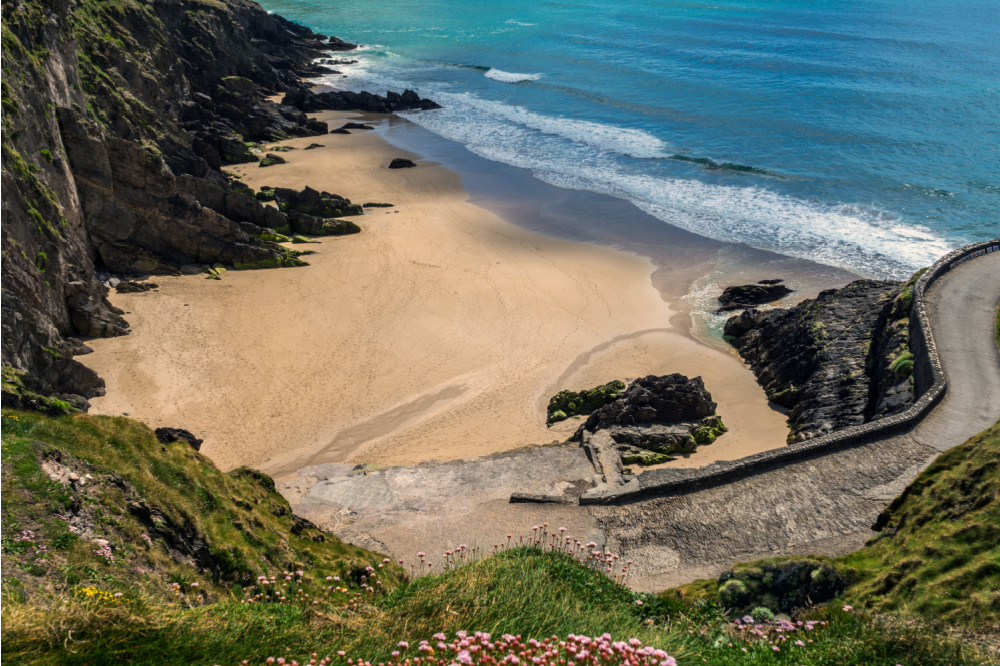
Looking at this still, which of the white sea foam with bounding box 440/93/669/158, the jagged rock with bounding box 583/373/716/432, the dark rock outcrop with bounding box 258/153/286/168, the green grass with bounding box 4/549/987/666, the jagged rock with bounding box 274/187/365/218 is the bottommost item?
the jagged rock with bounding box 583/373/716/432

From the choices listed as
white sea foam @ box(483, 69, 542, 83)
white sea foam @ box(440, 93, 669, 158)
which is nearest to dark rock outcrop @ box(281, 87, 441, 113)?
white sea foam @ box(440, 93, 669, 158)

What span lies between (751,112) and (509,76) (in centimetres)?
2471

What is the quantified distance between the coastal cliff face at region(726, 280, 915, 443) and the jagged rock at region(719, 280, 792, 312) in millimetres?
1772

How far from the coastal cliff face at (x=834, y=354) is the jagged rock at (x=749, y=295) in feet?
5.81

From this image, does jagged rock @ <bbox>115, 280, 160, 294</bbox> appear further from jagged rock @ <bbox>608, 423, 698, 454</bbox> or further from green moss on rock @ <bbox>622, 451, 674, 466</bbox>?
green moss on rock @ <bbox>622, 451, 674, 466</bbox>

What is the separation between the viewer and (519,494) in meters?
14.0

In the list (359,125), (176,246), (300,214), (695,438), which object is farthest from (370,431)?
(359,125)

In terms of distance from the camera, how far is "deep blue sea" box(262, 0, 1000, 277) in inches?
1337

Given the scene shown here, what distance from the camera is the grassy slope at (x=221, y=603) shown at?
5438mm

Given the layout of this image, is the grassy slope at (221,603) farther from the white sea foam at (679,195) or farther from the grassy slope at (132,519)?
the white sea foam at (679,195)

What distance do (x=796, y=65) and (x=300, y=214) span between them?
173ft

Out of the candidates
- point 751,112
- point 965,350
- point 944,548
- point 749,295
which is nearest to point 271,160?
point 749,295

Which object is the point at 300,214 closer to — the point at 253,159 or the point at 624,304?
the point at 253,159

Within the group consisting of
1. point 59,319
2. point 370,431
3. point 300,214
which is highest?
point 300,214
